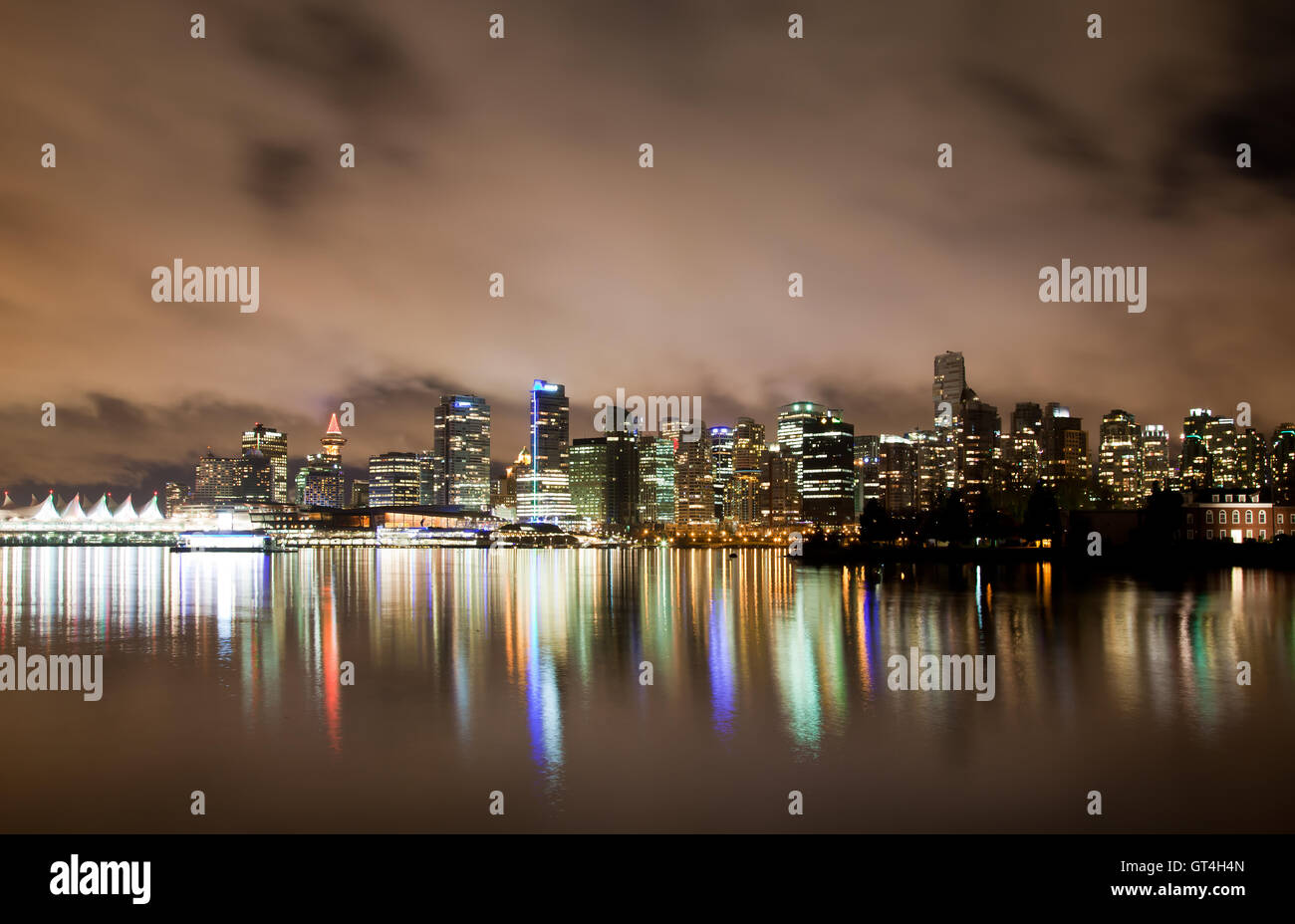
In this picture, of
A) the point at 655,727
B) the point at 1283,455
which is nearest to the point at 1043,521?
the point at 655,727

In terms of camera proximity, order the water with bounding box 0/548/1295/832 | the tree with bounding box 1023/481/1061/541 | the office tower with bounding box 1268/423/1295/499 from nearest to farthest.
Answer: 1. the water with bounding box 0/548/1295/832
2. the tree with bounding box 1023/481/1061/541
3. the office tower with bounding box 1268/423/1295/499

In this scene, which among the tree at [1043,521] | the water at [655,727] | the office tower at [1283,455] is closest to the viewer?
the water at [655,727]

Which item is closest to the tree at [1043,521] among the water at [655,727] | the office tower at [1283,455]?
the water at [655,727]

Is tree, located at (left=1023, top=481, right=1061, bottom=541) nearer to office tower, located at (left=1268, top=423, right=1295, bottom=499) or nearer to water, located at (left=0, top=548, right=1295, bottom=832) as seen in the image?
water, located at (left=0, top=548, right=1295, bottom=832)

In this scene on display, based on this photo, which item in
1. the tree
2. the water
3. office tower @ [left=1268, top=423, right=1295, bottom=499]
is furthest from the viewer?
office tower @ [left=1268, top=423, right=1295, bottom=499]

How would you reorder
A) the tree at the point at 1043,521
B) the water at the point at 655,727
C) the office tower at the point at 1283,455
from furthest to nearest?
the office tower at the point at 1283,455 < the tree at the point at 1043,521 < the water at the point at 655,727

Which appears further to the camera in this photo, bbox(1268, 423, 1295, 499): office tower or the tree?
bbox(1268, 423, 1295, 499): office tower

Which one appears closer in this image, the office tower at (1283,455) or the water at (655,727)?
the water at (655,727)

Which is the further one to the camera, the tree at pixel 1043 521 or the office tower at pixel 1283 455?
the office tower at pixel 1283 455

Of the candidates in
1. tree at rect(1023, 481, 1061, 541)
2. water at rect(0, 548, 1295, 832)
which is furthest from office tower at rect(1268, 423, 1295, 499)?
water at rect(0, 548, 1295, 832)

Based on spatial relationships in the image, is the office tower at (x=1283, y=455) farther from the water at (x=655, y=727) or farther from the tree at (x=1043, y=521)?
the water at (x=655, y=727)
